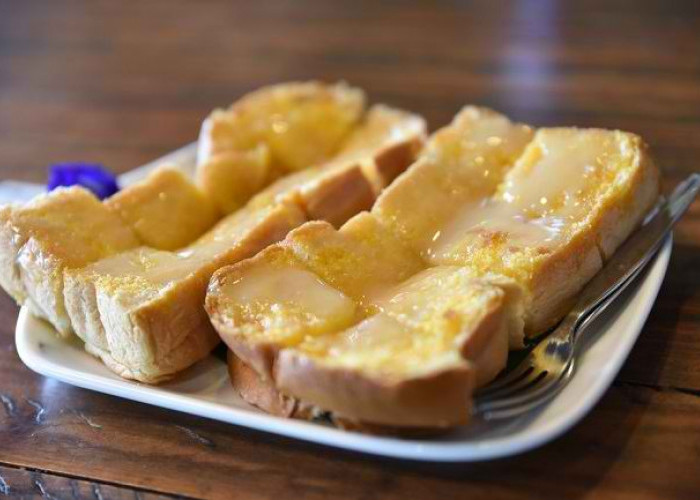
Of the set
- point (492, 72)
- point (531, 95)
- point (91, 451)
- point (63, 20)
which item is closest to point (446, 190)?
point (91, 451)

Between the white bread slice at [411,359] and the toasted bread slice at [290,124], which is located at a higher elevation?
the toasted bread slice at [290,124]

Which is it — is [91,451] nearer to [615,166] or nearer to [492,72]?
[615,166]

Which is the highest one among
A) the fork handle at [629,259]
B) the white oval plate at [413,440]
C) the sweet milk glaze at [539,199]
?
the sweet milk glaze at [539,199]

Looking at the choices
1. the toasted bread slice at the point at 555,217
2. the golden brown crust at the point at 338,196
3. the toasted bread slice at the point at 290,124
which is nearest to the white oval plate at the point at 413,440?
the toasted bread slice at the point at 555,217

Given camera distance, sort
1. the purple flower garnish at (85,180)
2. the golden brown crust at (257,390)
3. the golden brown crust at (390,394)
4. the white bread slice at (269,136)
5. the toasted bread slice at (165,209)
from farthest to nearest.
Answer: the purple flower garnish at (85,180) < the white bread slice at (269,136) < the toasted bread slice at (165,209) < the golden brown crust at (257,390) < the golden brown crust at (390,394)

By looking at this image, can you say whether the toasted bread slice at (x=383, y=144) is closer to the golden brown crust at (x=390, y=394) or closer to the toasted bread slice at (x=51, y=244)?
the toasted bread slice at (x=51, y=244)

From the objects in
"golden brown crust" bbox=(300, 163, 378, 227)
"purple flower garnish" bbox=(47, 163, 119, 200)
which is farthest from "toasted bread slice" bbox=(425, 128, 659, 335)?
"purple flower garnish" bbox=(47, 163, 119, 200)
